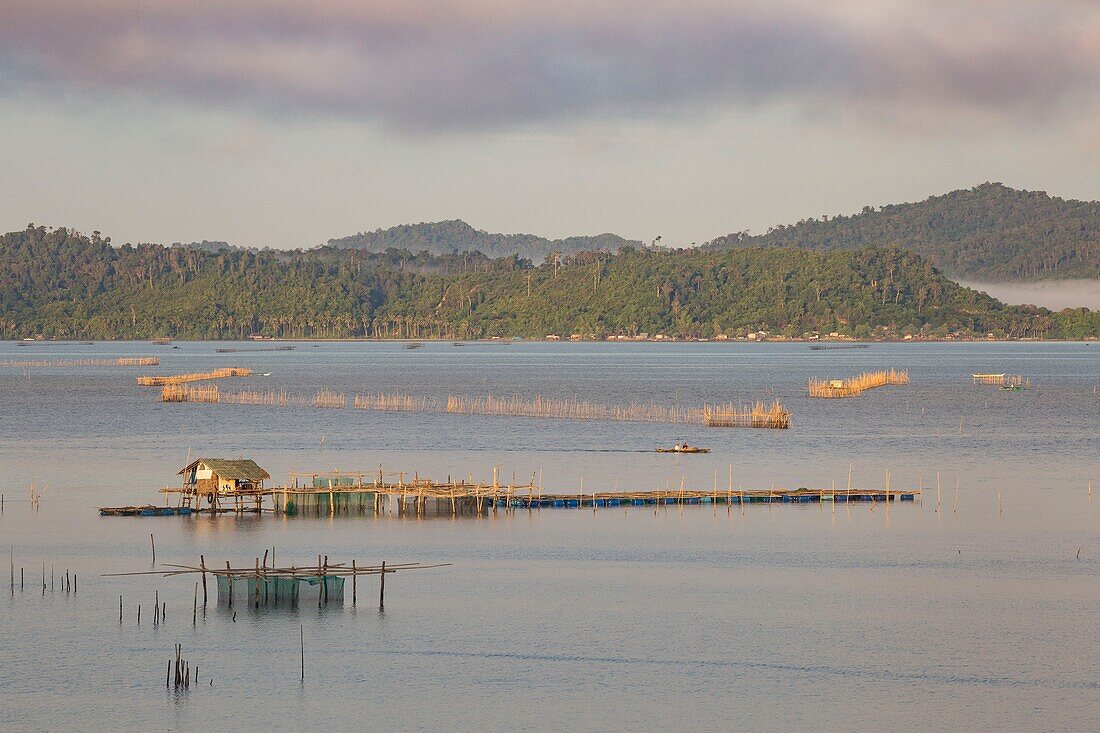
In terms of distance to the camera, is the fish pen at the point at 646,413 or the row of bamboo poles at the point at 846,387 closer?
the fish pen at the point at 646,413

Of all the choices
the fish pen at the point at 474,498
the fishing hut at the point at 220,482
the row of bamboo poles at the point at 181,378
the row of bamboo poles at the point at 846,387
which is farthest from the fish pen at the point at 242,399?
the fishing hut at the point at 220,482

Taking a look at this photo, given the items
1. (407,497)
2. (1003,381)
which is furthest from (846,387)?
(407,497)

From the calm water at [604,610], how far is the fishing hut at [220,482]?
182 centimetres

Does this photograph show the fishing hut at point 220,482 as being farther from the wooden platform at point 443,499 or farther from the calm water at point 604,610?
the calm water at point 604,610

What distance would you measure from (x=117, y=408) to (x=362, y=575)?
9047 cm

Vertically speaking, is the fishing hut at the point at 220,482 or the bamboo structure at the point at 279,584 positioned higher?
the fishing hut at the point at 220,482

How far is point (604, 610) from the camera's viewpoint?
4438 centimetres

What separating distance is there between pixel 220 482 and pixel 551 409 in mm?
62485

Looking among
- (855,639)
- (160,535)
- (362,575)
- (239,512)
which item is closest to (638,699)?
(855,639)

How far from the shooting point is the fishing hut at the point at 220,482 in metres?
63.1

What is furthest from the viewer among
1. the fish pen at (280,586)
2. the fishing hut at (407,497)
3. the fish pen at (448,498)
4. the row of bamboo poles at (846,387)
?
the row of bamboo poles at (846,387)

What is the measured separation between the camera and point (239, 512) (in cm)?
6369

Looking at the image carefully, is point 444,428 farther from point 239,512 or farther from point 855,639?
point 855,639

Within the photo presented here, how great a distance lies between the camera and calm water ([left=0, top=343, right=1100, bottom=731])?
34.2m
